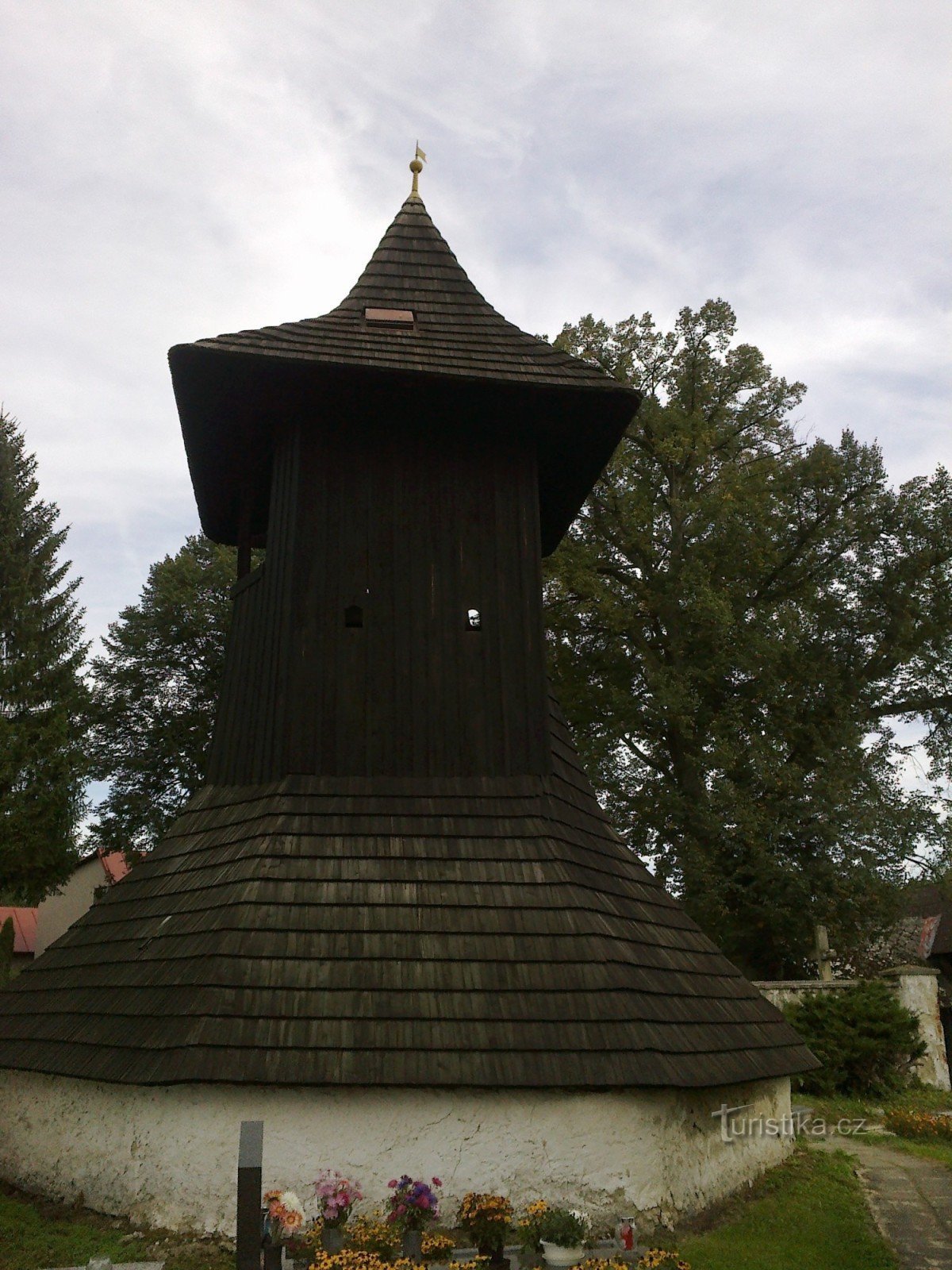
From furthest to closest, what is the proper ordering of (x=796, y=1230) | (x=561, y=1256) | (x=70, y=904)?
(x=70, y=904)
(x=796, y=1230)
(x=561, y=1256)

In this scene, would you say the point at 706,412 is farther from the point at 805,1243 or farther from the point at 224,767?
the point at 805,1243

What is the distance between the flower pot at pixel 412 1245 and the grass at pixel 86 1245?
1090mm

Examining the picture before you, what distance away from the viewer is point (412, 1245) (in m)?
5.27

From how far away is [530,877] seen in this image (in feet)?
24.2

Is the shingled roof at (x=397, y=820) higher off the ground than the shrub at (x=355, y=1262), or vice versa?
the shingled roof at (x=397, y=820)

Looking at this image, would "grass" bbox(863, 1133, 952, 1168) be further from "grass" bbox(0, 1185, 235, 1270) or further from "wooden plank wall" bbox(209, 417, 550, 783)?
"grass" bbox(0, 1185, 235, 1270)

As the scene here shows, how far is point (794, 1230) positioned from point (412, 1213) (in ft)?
8.90

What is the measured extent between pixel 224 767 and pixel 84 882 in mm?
25326

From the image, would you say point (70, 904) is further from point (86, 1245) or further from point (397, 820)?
point (86, 1245)

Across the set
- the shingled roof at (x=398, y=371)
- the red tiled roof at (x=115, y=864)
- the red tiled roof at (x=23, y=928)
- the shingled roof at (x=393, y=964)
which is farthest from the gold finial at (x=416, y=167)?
the red tiled roof at (x=23, y=928)

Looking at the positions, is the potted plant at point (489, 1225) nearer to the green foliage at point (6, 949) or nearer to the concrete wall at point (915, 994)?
the concrete wall at point (915, 994)

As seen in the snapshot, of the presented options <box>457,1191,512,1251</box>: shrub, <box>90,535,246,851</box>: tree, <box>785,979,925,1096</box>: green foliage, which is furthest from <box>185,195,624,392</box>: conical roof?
<box>90,535,246,851</box>: tree

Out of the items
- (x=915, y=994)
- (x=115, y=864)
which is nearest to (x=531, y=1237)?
(x=915, y=994)

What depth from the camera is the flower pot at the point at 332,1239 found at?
5324mm
